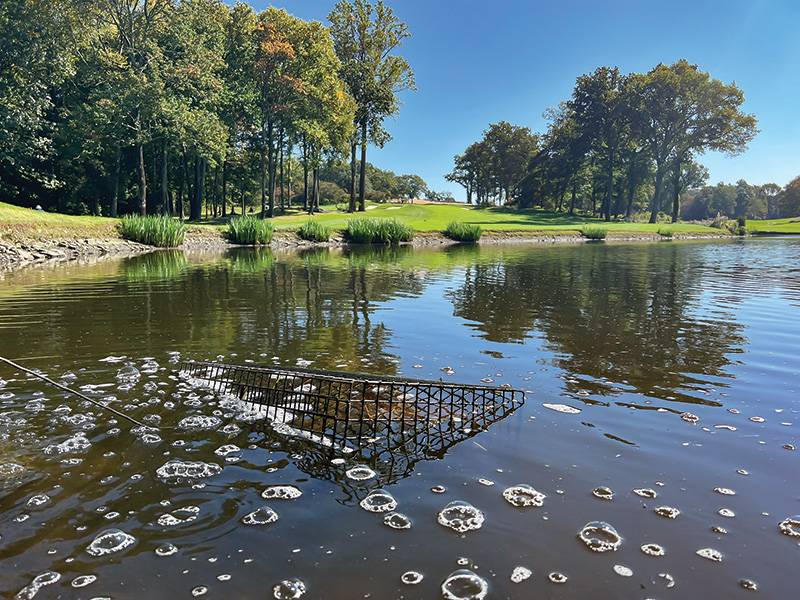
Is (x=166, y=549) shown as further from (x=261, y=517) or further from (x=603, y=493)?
(x=603, y=493)

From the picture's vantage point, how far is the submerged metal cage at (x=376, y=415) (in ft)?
12.3

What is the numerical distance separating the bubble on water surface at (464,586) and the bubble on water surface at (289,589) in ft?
2.41

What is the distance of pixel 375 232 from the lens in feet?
113

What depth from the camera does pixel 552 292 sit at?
12.8 metres

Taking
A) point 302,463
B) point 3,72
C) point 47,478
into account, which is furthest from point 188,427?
point 3,72

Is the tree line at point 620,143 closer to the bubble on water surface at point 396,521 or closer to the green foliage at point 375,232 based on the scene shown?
the green foliage at point 375,232

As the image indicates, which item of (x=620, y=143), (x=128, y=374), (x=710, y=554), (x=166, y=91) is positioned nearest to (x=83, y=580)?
(x=710, y=554)

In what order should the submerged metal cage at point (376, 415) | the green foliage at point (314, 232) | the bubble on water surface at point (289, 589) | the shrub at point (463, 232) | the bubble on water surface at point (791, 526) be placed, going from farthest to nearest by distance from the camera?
the shrub at point (463, 232) → the green foliage at point (314, 232) → the submerged metal cage at point (376, 415) → the bubble on water surface at point (791, 526) → the bubble on water surface at point (289, 589)

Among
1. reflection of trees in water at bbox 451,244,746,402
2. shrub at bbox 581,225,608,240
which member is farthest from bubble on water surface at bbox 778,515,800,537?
shrub at bbox 581,225,608,240

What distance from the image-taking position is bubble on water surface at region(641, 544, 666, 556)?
256 cm

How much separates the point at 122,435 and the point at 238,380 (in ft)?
4.74

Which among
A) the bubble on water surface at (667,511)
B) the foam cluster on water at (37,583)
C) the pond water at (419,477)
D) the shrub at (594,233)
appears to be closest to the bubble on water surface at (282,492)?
the pond water at (419,477)

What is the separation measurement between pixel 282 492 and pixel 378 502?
0.68 metres

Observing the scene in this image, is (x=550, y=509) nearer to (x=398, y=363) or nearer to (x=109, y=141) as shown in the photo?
(x=398, y=363)
